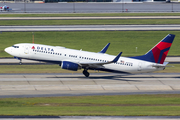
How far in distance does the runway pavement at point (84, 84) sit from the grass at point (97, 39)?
978 inches

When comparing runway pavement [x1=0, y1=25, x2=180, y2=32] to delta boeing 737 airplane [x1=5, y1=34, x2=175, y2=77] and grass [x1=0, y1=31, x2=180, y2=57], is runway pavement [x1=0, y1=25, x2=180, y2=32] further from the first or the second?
delta boeing 737 airplane [x1=5, y1=34, x2=175, y2=77]

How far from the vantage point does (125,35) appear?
93062 mm

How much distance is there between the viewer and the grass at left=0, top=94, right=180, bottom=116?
111 ft

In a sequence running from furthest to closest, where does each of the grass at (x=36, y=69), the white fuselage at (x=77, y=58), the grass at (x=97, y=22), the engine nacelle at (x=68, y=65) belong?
the grass at (x=97, y=22), the grass at (x=36, y=69), the white fuselage at (x=77, y=58), the engine nacelle at (x=68, y=65)

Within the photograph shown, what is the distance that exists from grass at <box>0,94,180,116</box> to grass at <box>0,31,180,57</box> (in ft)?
126

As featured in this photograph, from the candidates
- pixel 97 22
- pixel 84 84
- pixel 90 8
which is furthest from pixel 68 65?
pixel 90 8

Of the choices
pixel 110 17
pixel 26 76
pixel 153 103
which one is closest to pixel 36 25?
pixel 110 17

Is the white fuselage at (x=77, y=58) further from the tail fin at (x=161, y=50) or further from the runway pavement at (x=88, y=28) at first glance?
the runway pavement at (x=88, y=28)

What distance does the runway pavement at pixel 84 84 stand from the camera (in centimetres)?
4447

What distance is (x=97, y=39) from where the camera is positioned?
89.8m

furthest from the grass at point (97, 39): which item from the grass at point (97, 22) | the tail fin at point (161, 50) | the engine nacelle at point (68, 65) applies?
the engine nacelle at point (68, 65)

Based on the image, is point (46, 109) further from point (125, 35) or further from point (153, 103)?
point (125, 35)

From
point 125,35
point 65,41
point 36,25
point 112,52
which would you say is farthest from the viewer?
point 36,25

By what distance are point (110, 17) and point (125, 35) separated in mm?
26991
